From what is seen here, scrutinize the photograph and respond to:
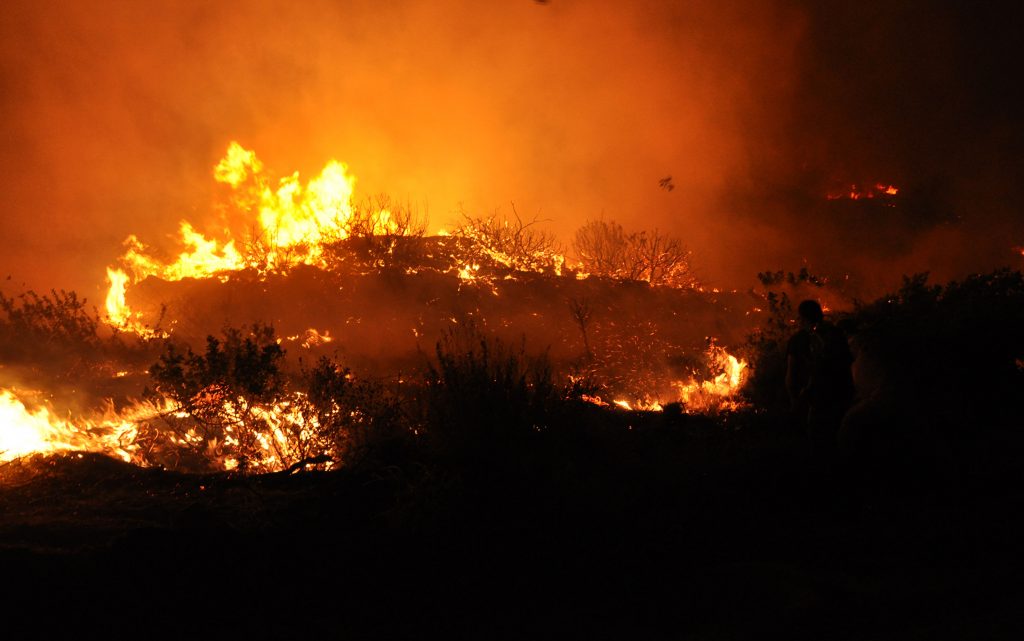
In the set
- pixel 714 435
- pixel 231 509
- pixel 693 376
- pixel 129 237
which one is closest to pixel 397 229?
pixel 129 237

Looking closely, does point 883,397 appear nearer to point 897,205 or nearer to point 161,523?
point 161,523

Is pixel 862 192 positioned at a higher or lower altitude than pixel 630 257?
higher

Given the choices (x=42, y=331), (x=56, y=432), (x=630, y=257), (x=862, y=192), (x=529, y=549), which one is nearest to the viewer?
(x=529, y=549)

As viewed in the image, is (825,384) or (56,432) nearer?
(825,384)

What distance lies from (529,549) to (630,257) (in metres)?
22.1

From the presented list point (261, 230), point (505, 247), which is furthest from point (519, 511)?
point (505, 247)

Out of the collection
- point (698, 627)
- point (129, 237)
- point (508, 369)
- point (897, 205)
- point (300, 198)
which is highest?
point (897, 205)

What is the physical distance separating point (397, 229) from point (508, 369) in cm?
1525

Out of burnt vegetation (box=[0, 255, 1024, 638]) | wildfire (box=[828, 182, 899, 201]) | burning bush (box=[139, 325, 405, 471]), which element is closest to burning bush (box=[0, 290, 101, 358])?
burnt vegetation (box=[0, 255, 1024, 638])

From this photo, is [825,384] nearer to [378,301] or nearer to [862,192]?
[378,301]

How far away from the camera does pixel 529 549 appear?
4320 mm

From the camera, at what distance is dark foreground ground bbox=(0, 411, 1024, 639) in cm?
358

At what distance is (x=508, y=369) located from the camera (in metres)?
5.95

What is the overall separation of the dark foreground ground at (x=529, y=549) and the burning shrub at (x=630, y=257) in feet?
59.0
